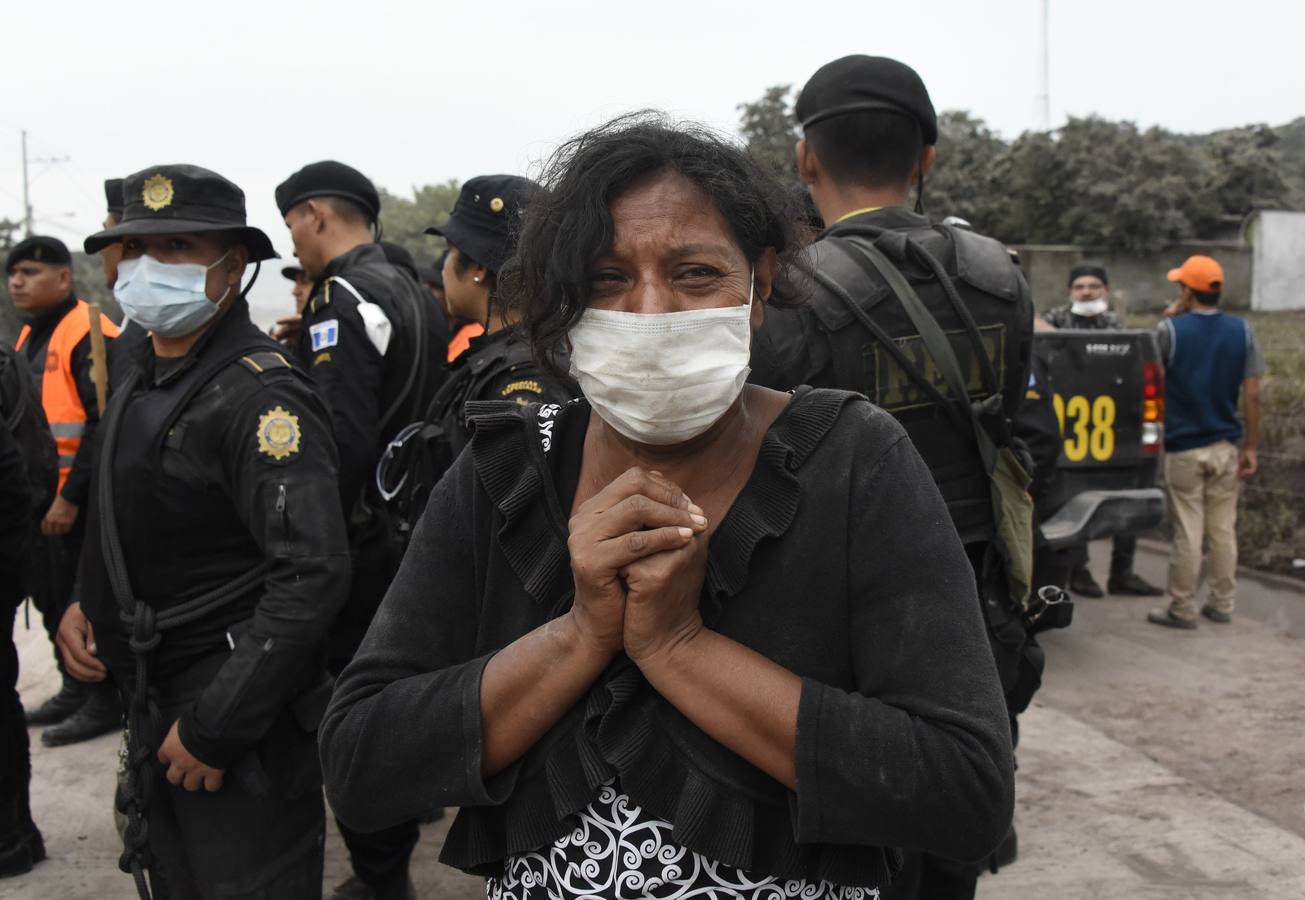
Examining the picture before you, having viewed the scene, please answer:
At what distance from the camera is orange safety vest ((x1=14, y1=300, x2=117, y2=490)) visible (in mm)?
5051

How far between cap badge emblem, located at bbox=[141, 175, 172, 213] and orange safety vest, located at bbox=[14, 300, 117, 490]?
89.8 inches

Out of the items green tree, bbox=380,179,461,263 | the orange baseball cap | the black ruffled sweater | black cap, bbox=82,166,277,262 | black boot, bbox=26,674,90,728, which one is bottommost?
black boot, bbox=26,674,90,728

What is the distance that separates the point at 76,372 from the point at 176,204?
2.65 metres

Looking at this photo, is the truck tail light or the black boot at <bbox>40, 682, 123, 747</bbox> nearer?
the black boot at <bbox>40, 682, 123, 747</bbox>

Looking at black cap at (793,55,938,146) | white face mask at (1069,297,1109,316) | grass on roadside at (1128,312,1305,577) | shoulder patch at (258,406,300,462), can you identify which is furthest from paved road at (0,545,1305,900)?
black cap at (793,55,938,146)

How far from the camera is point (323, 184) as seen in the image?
4.71 metres

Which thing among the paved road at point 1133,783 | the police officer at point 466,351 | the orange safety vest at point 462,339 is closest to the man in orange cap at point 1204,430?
the paved road at point 1133,783

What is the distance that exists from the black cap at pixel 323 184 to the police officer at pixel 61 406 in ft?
2.97

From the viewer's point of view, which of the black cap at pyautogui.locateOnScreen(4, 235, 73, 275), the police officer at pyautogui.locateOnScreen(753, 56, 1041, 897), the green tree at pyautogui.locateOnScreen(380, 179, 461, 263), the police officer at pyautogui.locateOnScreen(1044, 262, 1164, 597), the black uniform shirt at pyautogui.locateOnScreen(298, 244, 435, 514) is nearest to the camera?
the police officer at pyautogui.locateOnScreen(753, 56, 1041, 897)

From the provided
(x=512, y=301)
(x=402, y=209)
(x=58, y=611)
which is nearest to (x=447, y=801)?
(x=512, y=301)

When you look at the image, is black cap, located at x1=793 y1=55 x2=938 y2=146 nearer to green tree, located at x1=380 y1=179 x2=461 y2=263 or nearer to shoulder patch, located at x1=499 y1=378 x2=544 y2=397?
shoulder patch, located at x1=499 y1=378 x2=544 y2=397

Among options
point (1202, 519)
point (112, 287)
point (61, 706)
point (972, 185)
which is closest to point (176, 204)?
point (112, 287)

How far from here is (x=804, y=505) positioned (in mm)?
1448

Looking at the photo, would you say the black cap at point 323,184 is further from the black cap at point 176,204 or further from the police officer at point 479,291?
the black cap at point 176,204
